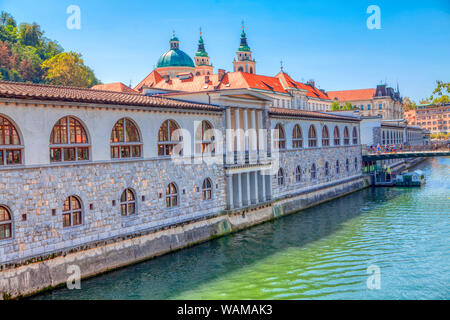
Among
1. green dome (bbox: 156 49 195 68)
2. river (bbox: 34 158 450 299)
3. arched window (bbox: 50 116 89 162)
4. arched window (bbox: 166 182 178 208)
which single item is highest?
green dome (bbox: 156 49 195 68)

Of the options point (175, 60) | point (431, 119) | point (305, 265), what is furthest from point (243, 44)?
point (431, 119)

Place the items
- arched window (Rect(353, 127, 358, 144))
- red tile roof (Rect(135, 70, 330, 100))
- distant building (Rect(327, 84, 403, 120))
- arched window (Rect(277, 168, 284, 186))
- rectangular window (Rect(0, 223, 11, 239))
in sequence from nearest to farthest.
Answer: rectangular window (Rect(0, 223, 11, 239)) → arched window (Rect(277, 168, 284, 186)) → arched window (Rect(353, 127, 358, 144)) → red tile roof (Rect(135, 70, 330, 100)) → distant building (Rect(327, 84, 403, 120))

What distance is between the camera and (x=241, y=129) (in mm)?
35781

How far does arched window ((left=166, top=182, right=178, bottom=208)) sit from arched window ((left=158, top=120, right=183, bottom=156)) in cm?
190

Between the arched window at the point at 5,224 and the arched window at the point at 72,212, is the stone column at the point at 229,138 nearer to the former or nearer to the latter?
the arched window at the point at 72,212

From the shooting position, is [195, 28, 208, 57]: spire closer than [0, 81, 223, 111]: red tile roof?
No

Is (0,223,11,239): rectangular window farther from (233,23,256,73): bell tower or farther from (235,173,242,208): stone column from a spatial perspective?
(233,23,256,73): bell tower

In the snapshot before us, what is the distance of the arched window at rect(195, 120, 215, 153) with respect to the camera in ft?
102

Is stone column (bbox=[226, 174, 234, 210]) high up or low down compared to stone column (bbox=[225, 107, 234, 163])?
down

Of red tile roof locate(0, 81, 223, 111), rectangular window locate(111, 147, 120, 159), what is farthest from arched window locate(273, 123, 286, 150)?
rectangular window locate(111, 147, 120, 159)

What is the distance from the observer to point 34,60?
87.0 m

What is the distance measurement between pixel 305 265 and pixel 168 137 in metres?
10.5

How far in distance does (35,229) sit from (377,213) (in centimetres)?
2750

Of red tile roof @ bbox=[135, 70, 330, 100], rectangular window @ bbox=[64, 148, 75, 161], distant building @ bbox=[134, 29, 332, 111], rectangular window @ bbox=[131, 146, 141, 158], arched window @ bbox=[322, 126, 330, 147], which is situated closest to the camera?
rectangular window @ bbox=[64, 148, 75, 161]
